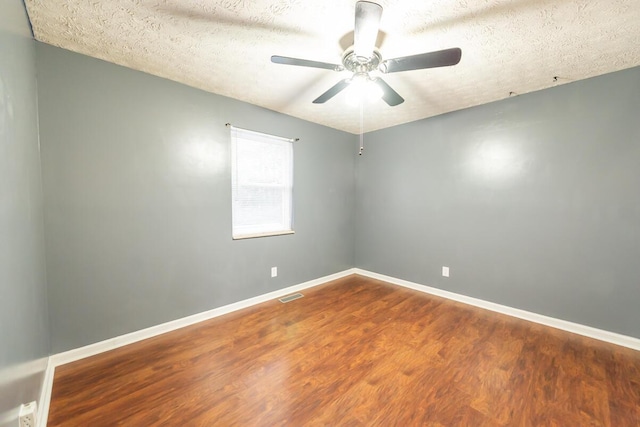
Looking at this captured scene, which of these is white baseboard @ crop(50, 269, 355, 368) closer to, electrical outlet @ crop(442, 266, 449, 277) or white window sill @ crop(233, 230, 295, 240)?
white window sill @ crop(233, 230, 295, 240)

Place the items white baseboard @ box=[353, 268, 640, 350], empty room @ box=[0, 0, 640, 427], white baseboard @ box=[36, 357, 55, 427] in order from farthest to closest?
1. white baseboard @ box=[353, 268, 640, 350]
2. empty room @ box=[0, 0, 640, 427]
3. white baseboard @ box=[36, 357, 55, 427]

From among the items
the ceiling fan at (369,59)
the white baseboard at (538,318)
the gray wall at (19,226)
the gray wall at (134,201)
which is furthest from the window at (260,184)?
the white baseboard at (538,318)

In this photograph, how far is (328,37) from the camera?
1724mm

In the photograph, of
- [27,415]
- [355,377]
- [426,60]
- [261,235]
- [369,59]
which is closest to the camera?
[27,415]

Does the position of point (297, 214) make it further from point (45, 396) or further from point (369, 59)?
point (45, 396)

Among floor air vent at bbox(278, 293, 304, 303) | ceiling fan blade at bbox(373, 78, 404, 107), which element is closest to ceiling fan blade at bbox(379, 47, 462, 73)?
ceiling fan blade at bbox(373, 78, 404, 107)

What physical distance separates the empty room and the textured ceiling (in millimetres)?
18

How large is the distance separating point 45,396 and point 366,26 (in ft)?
9.33

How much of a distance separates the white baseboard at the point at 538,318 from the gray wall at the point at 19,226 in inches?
142

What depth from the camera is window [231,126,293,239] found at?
287 centimetres

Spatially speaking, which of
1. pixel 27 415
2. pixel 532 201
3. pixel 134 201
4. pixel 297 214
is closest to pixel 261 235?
pixel 297 214

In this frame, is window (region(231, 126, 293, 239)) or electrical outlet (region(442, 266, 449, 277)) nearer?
window (region(231, 126, 293, 239))

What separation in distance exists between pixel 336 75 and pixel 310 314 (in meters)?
2.39

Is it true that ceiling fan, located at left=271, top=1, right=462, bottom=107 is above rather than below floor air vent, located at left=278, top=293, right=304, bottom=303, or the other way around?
above
